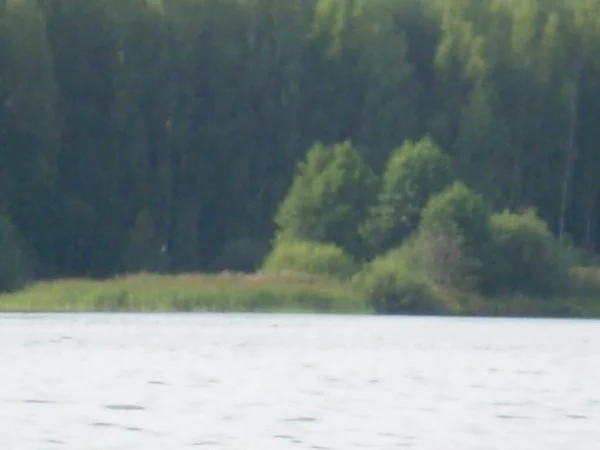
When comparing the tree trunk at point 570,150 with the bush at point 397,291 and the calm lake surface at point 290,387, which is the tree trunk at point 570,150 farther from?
the calm lake surface at point 290,387

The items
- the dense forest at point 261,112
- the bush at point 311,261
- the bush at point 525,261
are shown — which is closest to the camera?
the bush at point 311,261

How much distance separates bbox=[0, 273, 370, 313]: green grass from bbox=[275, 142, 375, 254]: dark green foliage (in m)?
8.94

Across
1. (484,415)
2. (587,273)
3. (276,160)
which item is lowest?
(484,415)

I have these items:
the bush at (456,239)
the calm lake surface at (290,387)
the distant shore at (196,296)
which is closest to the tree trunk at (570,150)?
the bush at (456,239)

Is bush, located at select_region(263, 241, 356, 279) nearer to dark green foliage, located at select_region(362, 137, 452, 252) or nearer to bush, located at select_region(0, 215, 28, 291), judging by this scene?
dark green foliage, located at select_region(362, 137, 452, 252)

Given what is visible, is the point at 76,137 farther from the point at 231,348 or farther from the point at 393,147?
the point at 231,348

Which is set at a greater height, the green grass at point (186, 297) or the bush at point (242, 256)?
the bush at point (242, 256)

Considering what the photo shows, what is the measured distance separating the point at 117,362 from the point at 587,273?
96.8 feet

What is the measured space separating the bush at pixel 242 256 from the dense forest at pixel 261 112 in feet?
0.55

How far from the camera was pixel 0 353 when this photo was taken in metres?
33.2

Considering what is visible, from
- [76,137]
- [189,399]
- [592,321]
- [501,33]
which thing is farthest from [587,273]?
[189,399]

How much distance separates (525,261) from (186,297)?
1192 cm

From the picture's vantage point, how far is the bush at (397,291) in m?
51.6

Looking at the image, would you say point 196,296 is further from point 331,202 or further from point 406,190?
point 406,190
